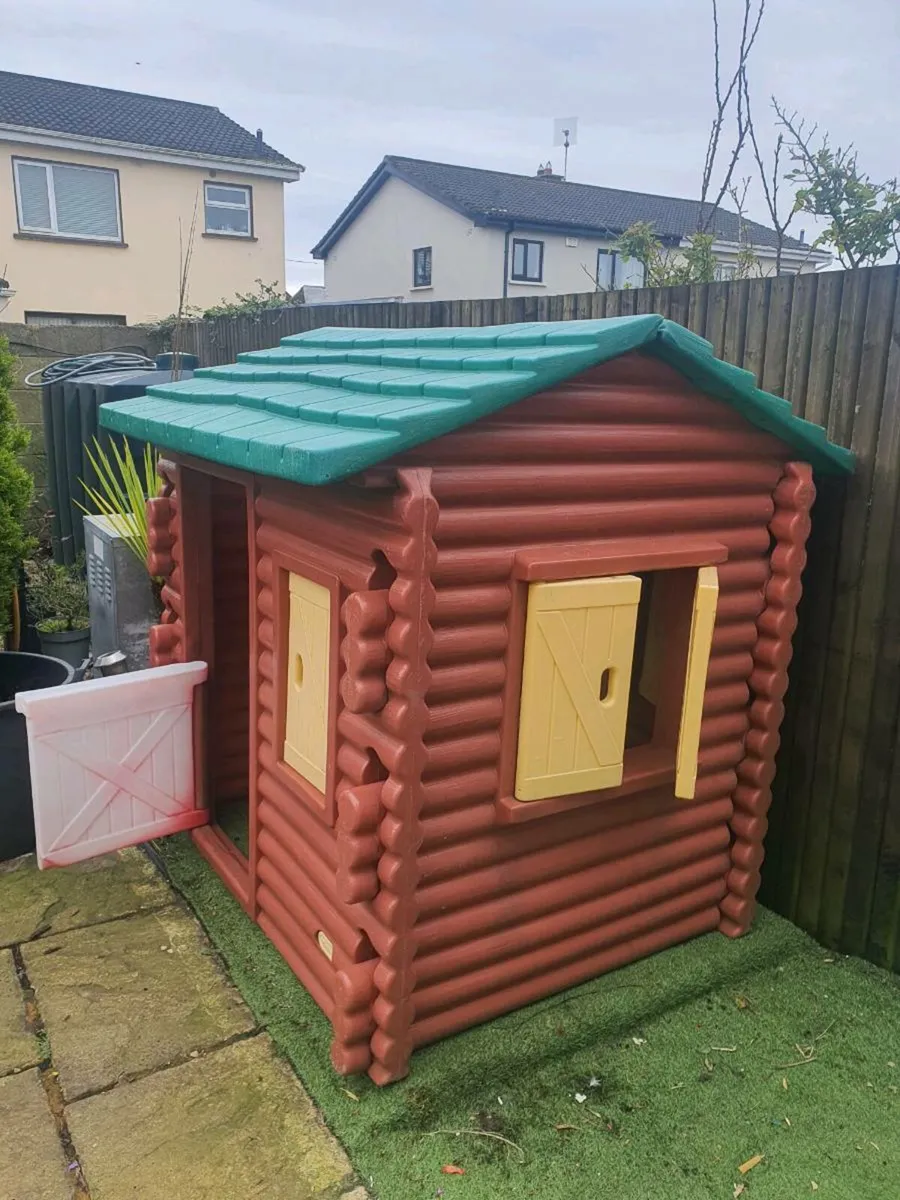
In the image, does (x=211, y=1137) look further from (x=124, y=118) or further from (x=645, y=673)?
(x=124, y=118)

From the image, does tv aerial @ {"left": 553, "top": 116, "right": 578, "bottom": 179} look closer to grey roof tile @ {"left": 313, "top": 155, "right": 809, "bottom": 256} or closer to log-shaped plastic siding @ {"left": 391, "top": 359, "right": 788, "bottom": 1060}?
grey roof tile @ {"left": 313, "top": 155, "right": 809, "bottom": 256}

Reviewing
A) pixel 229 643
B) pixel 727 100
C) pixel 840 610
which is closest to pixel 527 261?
pixel 727 100

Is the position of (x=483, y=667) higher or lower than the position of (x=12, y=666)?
higher

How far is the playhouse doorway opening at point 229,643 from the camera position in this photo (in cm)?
461

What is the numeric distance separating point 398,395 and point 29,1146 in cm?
256

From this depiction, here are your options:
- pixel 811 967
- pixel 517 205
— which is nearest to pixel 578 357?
pixel 811 967

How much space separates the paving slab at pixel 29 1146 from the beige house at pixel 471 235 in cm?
2456

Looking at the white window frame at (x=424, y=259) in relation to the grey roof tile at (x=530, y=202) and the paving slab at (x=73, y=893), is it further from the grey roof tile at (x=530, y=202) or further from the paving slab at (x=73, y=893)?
the paving slab at (x=73, y=893)

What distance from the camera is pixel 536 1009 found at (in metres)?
3.39

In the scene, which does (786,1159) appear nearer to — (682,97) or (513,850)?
(513,850)

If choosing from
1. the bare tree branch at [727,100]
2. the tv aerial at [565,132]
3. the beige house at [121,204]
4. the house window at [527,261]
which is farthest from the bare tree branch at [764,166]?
the tv aerial at [565,132]

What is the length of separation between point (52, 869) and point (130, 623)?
65.3 inches

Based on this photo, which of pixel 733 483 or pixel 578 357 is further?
pixel 733 483

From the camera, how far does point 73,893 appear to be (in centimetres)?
419
